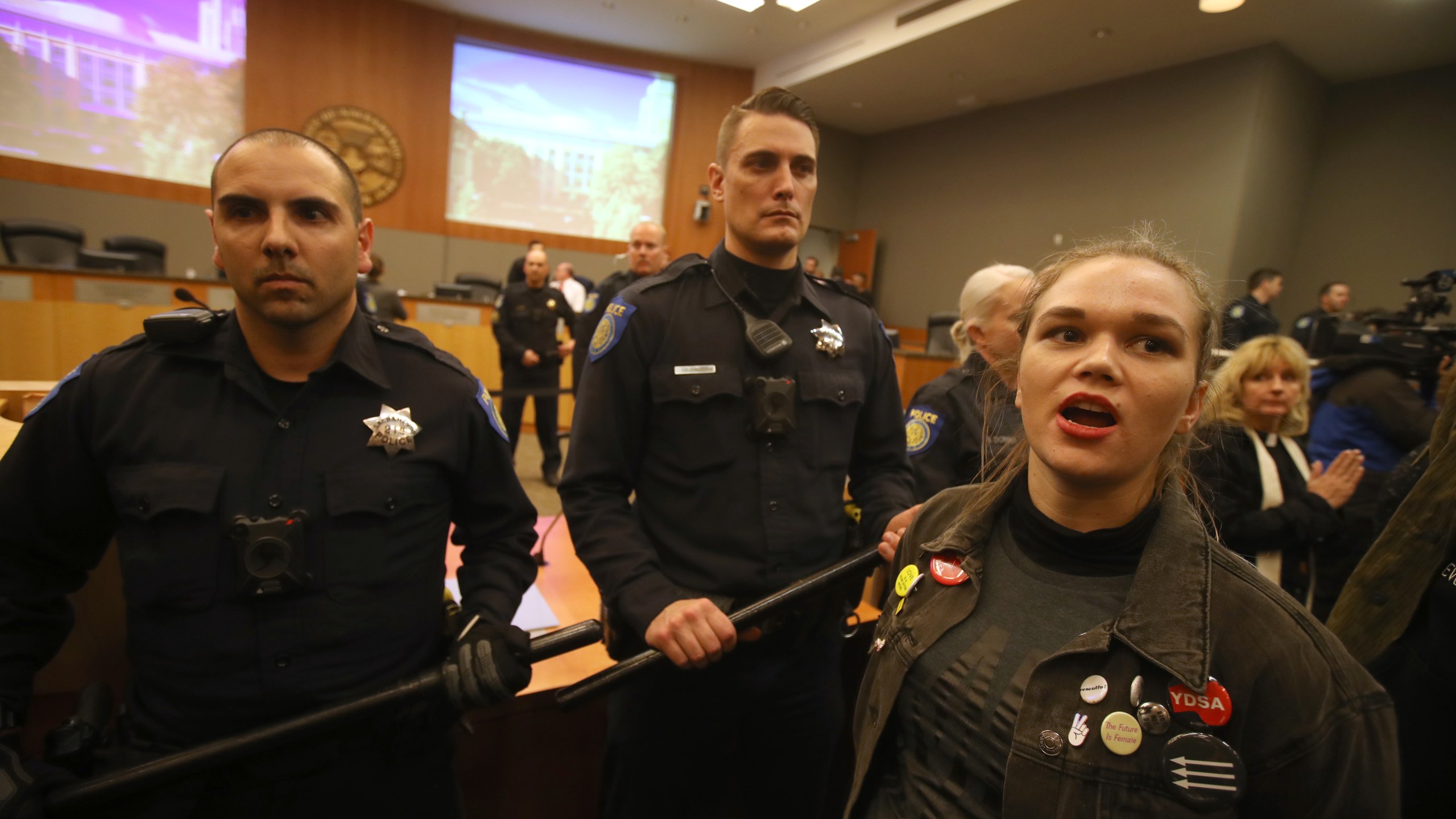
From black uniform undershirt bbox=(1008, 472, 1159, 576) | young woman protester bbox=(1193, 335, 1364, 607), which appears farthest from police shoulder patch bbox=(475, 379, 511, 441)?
young woman protester bbox=(1193, 335, 1364, 607)

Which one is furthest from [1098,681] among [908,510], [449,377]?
[449,377]

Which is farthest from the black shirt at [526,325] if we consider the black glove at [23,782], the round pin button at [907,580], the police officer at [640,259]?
the round pin button at [907,580]

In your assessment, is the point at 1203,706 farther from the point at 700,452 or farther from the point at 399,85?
the point at 399,85

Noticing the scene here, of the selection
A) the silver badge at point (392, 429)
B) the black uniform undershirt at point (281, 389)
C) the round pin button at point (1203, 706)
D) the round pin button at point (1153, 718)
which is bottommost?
the round pin button at point (1153, 718)

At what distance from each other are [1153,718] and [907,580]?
1.19ft

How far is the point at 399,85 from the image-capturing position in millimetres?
8086

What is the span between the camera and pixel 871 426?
1602mm

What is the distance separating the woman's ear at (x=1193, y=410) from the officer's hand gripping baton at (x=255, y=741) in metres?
0.93

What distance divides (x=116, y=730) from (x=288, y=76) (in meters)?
8.74

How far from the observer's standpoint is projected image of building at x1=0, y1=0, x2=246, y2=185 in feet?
22.3

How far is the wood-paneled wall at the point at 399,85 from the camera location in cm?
748

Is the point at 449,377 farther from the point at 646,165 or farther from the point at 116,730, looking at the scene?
the point at 646,165

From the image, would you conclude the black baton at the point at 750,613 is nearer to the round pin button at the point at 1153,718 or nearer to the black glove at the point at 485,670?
the black glove at the point at 485,670

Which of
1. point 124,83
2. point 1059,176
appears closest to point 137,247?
point 124,83
